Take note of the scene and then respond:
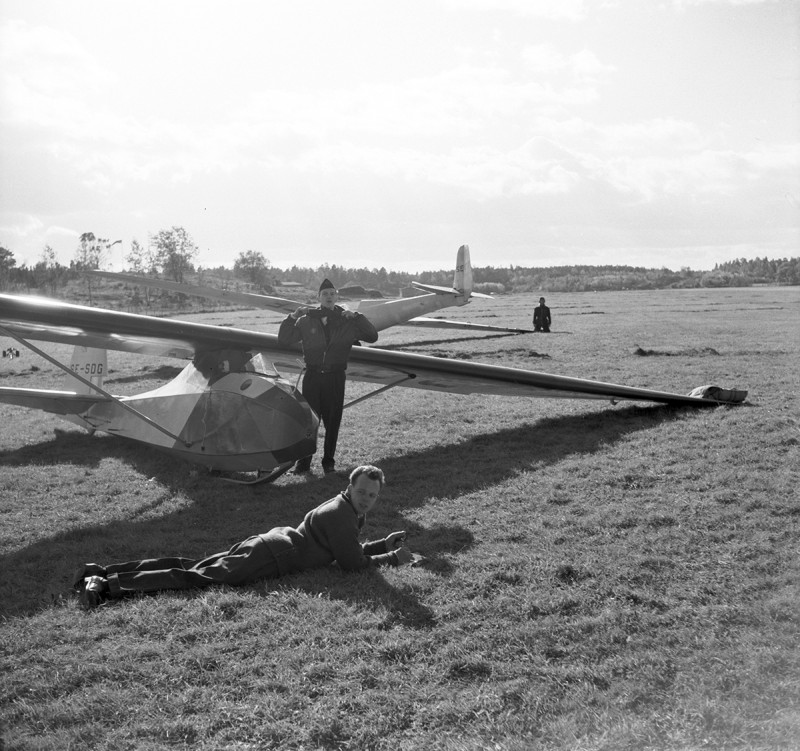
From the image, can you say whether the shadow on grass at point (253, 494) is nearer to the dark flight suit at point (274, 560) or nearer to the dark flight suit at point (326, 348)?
the dark flight suit at point (274, 560)

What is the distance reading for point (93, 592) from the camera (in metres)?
5.20

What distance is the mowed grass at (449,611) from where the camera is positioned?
3.71 metres

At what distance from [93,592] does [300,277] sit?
6542 inches

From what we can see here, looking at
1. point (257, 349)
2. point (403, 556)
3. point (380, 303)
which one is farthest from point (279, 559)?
point (380, 303)

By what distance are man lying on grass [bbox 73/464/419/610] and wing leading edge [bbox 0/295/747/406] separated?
3.56m

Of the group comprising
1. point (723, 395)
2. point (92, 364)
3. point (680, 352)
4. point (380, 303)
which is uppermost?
point (380, 303)

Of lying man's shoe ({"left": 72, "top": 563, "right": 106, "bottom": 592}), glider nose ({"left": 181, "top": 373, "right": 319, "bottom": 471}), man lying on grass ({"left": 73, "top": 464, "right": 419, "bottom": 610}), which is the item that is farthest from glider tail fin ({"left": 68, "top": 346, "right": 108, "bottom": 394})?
lying man's shoe ({"left": 72, "top": 563, "right": 106, "bottom": 592})

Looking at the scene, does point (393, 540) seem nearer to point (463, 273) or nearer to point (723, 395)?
point (723, 395)

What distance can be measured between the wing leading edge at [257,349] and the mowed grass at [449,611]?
4.26 feet

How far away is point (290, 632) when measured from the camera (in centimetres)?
475

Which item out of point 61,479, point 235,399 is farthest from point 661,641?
point 61,479

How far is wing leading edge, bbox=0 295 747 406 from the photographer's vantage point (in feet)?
27.4

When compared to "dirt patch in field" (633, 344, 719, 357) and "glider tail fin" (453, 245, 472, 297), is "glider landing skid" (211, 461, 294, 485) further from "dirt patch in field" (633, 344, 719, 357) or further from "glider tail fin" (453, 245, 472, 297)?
"glider tail fin" (453, 245, 472, 297)

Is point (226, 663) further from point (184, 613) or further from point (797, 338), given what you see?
point (797, 338)
